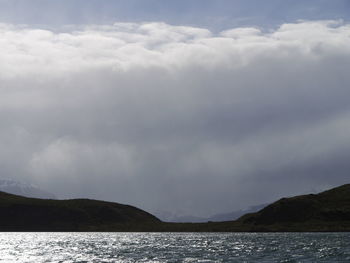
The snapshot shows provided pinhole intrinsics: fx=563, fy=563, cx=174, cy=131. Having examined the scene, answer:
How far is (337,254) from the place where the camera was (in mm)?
102562

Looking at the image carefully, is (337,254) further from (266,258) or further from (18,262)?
(18,262)

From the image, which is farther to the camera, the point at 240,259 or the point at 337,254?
the point at 337,254

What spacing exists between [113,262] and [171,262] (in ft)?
33.6

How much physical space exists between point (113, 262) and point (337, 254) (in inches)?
1603

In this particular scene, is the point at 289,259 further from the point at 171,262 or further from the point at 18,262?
the point at 18,262

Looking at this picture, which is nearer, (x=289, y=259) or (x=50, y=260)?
(x=289, y=259)

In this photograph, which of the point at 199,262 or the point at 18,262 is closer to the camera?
the point at 199,262

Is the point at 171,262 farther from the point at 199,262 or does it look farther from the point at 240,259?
the point at 240,259

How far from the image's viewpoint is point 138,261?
95.3 meters

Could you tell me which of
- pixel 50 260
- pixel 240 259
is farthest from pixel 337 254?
pixel 50 260

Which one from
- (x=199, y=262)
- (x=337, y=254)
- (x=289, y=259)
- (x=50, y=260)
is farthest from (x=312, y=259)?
(x=50, y=260)

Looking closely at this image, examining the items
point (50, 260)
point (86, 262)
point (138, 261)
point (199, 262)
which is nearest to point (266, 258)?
point (199, 262)

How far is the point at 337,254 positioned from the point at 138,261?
1437 inches

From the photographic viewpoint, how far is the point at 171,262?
91.4 m
